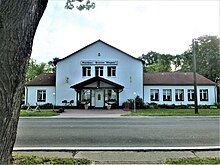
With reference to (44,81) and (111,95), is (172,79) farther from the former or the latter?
(44,81)

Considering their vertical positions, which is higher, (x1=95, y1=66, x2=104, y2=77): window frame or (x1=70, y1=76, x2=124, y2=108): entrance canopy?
(x1=95, y1=66, x2=104, y2=77): window frame

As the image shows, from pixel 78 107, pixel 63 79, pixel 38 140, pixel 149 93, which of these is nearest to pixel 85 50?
pixel 63 79

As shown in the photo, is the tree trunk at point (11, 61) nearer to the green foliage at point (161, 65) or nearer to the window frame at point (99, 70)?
the window frame at point (99, 70)

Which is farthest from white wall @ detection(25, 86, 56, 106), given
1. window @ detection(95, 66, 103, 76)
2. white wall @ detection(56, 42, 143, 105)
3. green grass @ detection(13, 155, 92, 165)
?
green grass @ detection(13, 155, 92, 165)

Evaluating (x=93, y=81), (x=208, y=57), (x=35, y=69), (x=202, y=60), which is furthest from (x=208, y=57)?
(x=35, y=69)

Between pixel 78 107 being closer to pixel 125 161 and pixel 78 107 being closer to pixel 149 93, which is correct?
pixel 149 93

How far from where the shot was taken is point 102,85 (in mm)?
32156

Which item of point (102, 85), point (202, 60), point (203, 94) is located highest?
point (202, 60)

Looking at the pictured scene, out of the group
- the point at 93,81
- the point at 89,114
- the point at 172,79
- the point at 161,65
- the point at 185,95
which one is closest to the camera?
the point at 89,114

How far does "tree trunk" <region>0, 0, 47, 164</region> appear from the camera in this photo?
2.88 meters

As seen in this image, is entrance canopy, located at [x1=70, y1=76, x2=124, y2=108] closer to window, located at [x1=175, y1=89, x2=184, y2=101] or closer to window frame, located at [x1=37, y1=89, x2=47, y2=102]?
window frame, located at [x1=37, y1=89, x2=47, y2=102]

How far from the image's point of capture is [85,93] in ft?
108

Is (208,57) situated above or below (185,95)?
above

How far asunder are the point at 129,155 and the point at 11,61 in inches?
150
